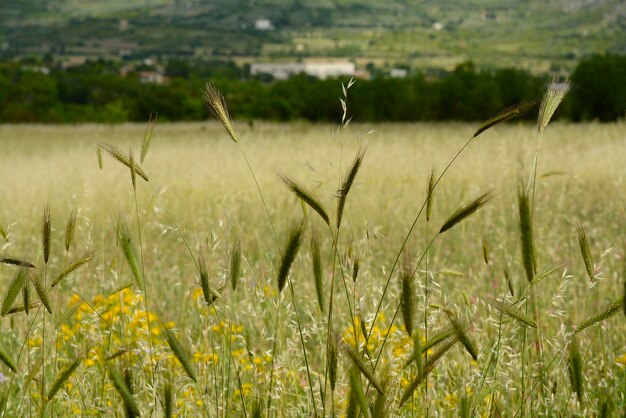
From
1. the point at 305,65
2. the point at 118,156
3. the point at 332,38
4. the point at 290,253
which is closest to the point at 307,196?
the point at 290,253

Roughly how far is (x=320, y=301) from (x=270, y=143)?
14.6m

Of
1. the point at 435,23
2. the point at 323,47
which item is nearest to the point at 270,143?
the point at 323,47

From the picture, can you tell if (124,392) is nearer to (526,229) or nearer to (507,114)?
(526,229)

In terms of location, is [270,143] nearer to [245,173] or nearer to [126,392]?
[245,173]

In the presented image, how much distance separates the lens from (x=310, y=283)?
13.4ft

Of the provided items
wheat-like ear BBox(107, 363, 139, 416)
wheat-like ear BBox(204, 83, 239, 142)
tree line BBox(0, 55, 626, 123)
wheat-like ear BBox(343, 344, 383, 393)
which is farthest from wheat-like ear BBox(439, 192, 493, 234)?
tree line BBox(0, 55, 626, 123)

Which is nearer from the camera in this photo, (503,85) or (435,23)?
(503,85)

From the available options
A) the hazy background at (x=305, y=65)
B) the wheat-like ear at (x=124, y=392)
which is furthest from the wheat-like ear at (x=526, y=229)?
the wheat-like ear at (x=124, y=392)

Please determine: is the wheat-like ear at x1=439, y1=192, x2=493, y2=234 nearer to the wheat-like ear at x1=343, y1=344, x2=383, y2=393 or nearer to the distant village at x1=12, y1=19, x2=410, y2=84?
the wheat-like ear at x1=343, y1=344, x2=383, y2=393

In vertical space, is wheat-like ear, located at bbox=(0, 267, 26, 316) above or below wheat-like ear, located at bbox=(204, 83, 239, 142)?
below

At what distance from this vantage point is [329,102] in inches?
934

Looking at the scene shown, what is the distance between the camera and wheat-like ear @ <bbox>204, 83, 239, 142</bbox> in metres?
1.66

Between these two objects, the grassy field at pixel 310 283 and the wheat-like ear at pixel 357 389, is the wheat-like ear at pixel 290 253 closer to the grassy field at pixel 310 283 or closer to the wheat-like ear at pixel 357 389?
the grassy field at pixel 310 283

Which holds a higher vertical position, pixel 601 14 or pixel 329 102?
pixel 601 14
